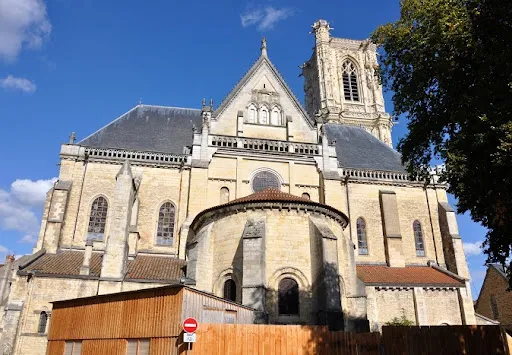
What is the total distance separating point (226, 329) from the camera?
12.7 m

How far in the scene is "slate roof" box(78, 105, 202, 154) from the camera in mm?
28031

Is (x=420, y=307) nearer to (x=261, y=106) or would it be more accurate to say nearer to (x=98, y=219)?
(x=261, y=106)

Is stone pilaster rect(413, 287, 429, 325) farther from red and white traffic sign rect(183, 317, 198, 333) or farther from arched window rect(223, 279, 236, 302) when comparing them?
red and white traffic sign rect(183, 317, 198, 333)

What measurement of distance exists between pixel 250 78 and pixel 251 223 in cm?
1445

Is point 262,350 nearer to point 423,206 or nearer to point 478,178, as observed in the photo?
point 478,178

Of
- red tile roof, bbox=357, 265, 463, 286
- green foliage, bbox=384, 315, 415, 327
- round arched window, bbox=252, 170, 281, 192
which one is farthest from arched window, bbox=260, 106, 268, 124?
green foliage, bbox=384, 315, 415, 327

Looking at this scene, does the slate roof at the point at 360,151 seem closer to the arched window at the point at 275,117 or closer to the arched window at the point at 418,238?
the arched window at the point at 418,238

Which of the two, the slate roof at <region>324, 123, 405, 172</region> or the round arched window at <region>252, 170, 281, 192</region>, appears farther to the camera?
the slate roof at <region>324, 123, 405, 172</region>

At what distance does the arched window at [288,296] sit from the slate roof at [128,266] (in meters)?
5.75

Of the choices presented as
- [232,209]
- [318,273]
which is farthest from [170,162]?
[318,273]

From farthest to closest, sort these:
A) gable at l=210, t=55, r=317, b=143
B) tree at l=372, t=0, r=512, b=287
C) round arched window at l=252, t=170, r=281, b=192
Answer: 1. gable at l=210, t=55, r=317, b=143
2. round arched window at l=252, t=170, r=281, b=192
3. tree at l=372, t=0, r=512, b=287

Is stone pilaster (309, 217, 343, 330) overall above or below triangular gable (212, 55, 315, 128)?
below

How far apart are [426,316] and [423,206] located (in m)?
8.91

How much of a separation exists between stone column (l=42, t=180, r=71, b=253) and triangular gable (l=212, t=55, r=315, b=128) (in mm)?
10666
